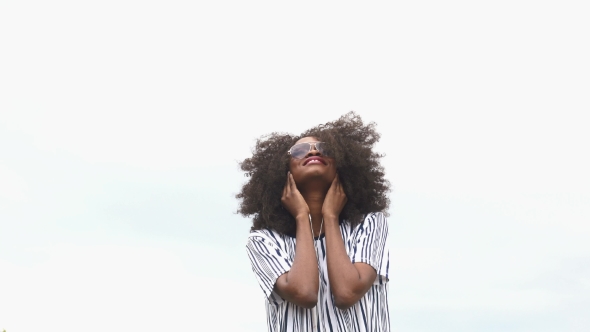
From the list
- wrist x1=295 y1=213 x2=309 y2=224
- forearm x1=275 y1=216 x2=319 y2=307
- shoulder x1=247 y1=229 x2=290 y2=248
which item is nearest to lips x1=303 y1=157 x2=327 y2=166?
wrist x1=295 y1=213 x2=309 y2=224

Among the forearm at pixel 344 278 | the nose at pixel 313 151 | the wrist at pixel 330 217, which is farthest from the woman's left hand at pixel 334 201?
the forearm at pixel 344 278

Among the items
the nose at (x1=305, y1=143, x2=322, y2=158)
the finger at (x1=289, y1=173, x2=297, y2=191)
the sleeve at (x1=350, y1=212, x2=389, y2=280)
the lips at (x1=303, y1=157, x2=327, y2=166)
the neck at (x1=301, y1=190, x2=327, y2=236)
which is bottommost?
the sleeve at (x1=350, y1=212, x2=389, y2=280)

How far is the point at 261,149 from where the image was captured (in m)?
7.05

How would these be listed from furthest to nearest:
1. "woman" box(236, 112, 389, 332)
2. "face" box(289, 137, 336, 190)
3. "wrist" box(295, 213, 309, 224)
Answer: "face" box(289, 137, 336, 190) < "wrist" box(295, 213, 309, 224) < "woman" box(236, 112, 389, 332)

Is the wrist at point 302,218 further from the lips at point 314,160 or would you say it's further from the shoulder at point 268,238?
the lips at point 314,160

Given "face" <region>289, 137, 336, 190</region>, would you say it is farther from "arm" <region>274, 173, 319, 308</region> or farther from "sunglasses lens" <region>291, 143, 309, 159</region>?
"arm" <region>274, 173, 319, 308</region>

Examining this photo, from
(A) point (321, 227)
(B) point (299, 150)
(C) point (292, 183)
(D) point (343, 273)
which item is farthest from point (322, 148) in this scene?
(D) point (343, 273)

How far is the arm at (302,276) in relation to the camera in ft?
18.4

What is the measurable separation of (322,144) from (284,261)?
102 centimetres

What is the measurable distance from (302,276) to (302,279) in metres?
0.02

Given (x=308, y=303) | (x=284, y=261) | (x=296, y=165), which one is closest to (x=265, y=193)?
(x=296, y=165)

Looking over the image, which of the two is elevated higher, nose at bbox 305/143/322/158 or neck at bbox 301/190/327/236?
nose at bbox 305/143/322/158

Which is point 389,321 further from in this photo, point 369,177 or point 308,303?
point 369,177

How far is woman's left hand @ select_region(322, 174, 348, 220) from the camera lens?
20.1ft
